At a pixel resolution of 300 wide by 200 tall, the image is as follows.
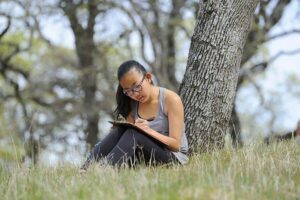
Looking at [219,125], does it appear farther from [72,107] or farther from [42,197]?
[72,107]

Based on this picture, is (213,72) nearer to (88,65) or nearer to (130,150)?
(130,150)

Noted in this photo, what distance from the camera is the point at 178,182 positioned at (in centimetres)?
403

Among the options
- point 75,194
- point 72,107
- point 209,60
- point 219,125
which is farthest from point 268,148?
point 72,107

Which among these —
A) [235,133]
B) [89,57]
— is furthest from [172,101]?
[89,57]

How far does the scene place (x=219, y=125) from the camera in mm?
5941

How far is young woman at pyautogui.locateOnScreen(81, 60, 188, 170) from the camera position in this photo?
16.5 feet

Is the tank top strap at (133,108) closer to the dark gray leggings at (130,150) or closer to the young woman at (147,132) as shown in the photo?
the young woman at (147,132)

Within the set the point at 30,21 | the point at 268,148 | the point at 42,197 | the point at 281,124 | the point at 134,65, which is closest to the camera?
the point at 42,197

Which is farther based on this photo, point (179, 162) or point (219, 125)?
point (219, 125)

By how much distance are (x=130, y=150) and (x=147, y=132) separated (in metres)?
0.22

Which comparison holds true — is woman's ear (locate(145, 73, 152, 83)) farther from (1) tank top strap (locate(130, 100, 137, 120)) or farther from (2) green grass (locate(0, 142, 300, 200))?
(2) green grass (locate(0, 142, 300, 200))

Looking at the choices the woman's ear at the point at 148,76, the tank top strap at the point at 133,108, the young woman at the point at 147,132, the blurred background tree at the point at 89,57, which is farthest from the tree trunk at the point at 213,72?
the blurred background tree at the point at 89,57

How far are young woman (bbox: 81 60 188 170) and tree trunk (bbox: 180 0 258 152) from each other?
47 cm

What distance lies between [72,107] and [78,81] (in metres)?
0.78
